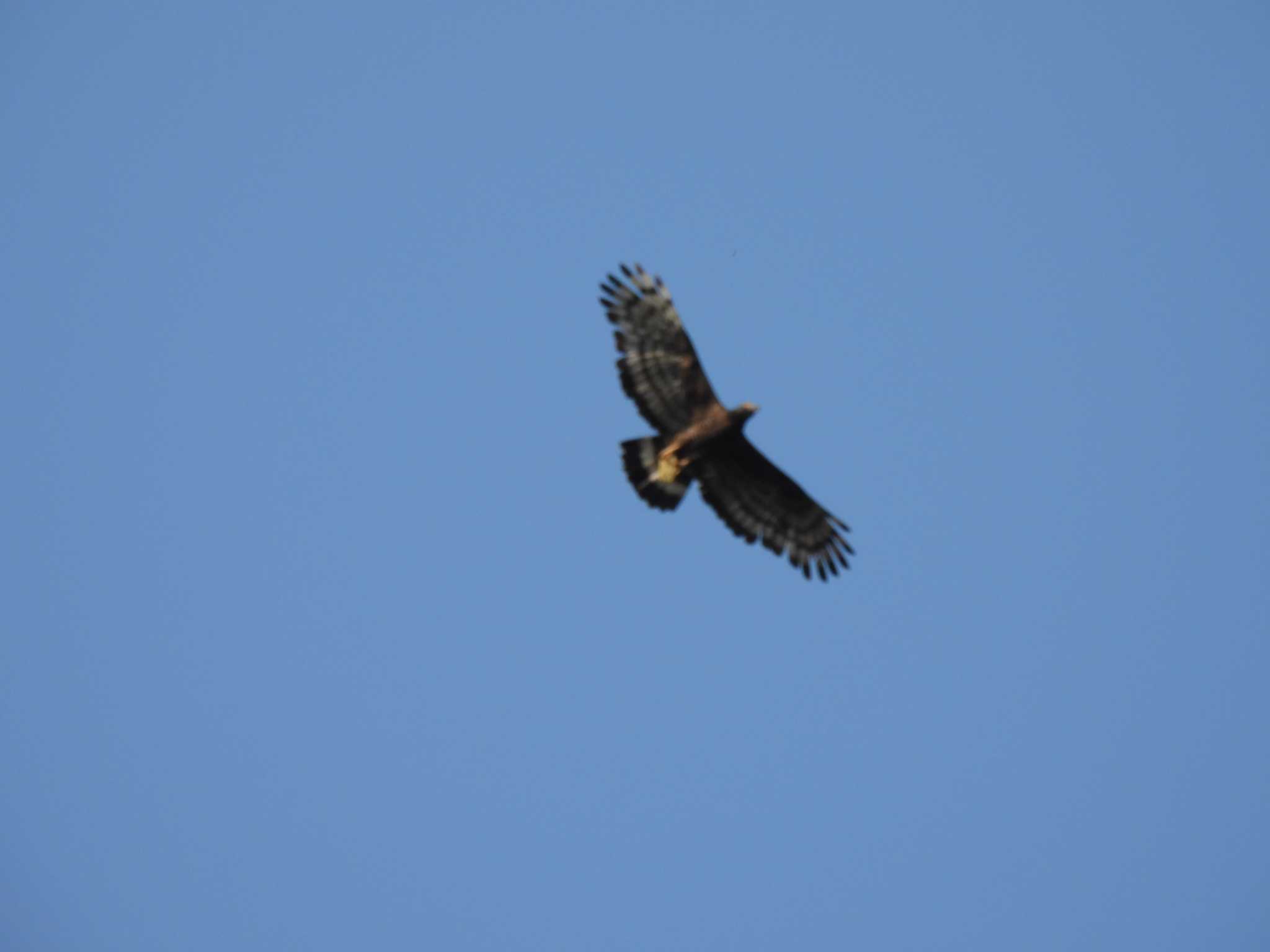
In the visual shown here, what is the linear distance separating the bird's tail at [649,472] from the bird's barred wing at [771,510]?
2.39 ft

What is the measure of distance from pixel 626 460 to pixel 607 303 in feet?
8.17

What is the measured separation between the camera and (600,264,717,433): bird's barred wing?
25.2 m

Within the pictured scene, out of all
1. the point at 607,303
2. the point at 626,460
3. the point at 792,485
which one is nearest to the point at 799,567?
the point at 792,485

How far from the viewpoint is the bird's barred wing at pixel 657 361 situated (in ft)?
82.6

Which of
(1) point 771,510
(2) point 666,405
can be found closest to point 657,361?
(2) point 666,405

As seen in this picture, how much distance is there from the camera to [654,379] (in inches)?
997

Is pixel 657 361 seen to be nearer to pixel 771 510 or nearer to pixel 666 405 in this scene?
pixel 666 405

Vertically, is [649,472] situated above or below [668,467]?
below

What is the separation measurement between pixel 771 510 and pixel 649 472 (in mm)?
2368

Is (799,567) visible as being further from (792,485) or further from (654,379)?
(654,379)

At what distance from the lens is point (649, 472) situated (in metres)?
25.3

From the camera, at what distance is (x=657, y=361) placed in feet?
83.0

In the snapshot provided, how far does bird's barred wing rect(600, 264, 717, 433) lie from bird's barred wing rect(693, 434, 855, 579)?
1010 millimetres

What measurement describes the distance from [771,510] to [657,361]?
320 centimetres
